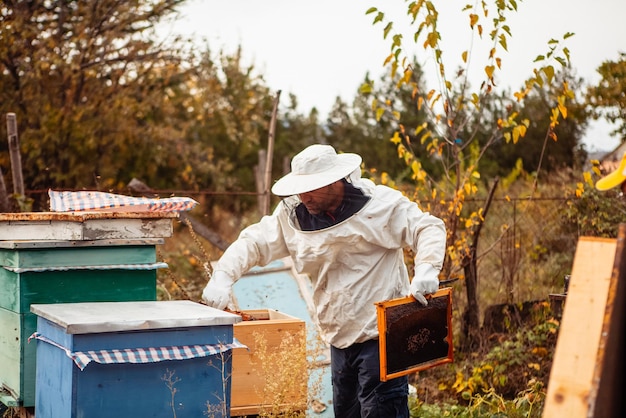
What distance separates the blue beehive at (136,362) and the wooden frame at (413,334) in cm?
70

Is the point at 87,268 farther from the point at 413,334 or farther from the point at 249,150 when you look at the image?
the point at 249,150

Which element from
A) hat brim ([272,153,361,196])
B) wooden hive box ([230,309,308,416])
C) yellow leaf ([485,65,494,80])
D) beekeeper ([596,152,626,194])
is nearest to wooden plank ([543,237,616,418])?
beekeeper ([596,152,626,194])

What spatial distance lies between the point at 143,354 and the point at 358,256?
1262mm

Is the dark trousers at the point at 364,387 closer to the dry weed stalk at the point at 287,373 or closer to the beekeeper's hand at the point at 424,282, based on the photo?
the dry weed stalk at the point at 287,373

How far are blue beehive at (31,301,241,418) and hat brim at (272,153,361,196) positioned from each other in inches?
29.9

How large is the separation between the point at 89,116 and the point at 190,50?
1804mm

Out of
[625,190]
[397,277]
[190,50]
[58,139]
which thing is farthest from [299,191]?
[190,50]

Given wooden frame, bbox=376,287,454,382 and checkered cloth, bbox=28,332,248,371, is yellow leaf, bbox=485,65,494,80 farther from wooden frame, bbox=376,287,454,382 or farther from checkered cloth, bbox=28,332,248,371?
checkered cloth, bbox=28,332,248,371

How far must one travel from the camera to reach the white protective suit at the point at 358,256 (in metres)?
3.64

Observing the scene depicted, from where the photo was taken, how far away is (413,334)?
344 centimetres

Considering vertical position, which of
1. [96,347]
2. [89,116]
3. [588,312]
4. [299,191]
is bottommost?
[96,347]

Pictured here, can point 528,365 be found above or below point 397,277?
below

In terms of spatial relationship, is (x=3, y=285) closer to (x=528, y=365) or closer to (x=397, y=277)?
(x=397, y=277)

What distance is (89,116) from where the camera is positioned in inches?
413
